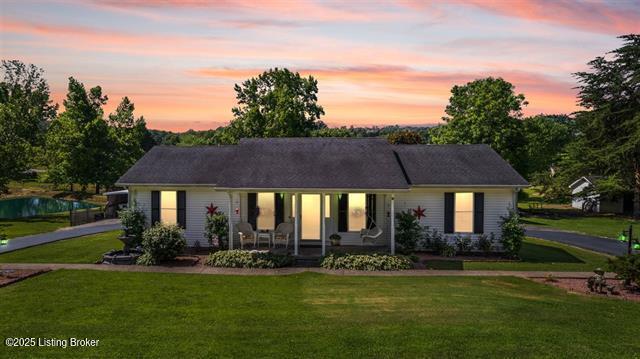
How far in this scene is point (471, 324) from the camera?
12.5 m

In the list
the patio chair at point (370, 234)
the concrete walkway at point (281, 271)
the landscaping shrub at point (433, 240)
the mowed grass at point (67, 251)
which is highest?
the patio chair at point (370, 234)

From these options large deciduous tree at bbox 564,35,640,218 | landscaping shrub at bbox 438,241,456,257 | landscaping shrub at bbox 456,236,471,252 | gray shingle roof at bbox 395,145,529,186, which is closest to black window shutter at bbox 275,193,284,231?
gray shingle roof at bbox 395,145,529,186

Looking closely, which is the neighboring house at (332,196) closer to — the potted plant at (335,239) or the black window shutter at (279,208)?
the black window shutter at (279,208)

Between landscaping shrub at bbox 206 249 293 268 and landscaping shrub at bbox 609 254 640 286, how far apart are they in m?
12.1

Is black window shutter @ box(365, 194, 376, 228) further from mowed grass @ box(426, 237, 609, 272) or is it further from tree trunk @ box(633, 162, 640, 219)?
tree trunk @ box(633, 162, 640, 219)

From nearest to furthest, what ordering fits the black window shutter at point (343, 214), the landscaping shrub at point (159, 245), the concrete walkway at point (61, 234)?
1. the landscaping shrub at point (159, 245)
2. the black window shutter at point (343, 214)
3. the concrete walkway at point (61, 234)

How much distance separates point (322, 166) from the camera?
72.0 feet

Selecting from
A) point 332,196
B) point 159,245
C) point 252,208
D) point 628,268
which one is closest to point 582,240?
point 628,268

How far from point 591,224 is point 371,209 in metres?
25.7

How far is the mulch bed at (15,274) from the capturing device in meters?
16.6

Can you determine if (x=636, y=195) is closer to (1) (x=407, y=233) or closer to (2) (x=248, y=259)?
(1) (x=407, y=233)

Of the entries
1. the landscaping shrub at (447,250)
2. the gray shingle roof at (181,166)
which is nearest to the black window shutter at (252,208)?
the gray shingle roof at (181,166)

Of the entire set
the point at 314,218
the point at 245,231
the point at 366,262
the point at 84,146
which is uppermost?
the point at 84,146

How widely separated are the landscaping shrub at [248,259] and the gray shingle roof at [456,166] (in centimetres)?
720
